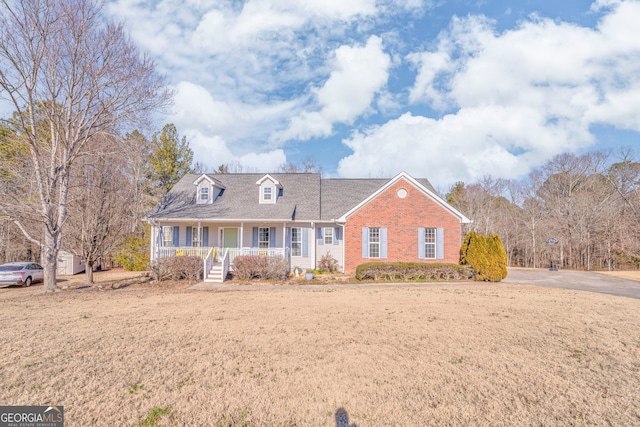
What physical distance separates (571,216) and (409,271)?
78.7ft

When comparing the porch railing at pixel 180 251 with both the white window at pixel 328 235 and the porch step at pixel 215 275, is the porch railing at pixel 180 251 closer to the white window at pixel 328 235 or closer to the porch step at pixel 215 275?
the porch step at pixel 215 275

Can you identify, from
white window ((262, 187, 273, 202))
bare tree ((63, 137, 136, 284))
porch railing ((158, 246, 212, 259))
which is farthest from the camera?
white window ((262, 187, 273, 202))

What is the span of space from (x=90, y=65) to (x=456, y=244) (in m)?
20.9

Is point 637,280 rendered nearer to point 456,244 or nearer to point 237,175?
point 456,244

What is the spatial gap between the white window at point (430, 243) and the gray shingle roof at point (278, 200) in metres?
4.85

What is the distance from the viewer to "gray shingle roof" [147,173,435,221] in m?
20.1

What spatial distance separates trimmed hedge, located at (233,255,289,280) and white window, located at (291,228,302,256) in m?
3.36

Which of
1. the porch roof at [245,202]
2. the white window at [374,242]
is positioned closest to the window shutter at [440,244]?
the white window at [374,242]

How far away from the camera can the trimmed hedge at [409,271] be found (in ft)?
56.3

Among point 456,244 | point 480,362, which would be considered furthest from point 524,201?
point 480,362

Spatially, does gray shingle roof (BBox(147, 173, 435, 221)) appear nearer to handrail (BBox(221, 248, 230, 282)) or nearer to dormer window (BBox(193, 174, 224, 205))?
dormer window (BBox(193, 174, 224, 205))

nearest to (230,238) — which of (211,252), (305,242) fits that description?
(211,252)

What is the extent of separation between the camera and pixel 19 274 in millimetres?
16781

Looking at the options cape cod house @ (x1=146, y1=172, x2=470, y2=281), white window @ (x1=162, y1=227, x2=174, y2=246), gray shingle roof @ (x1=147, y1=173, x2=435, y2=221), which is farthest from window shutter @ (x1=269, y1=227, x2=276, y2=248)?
white window @ (x1=162, y1=227, x2=174, y2=246)
